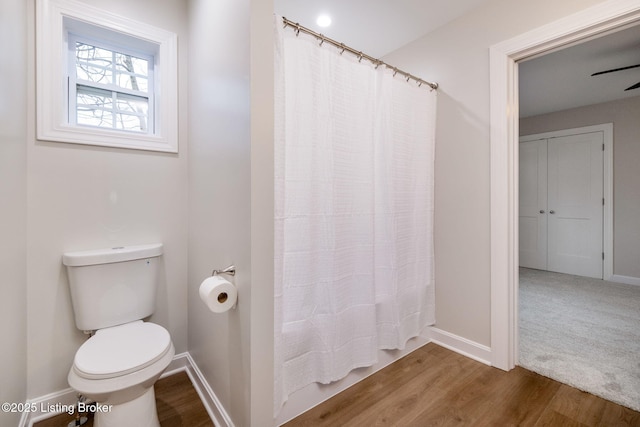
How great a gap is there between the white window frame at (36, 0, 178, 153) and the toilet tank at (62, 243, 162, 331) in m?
0.64

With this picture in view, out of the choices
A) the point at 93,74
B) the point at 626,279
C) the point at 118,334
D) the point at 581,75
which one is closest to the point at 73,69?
the point at 93,74

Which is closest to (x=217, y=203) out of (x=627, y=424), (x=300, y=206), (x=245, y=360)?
(x=300, y=206)

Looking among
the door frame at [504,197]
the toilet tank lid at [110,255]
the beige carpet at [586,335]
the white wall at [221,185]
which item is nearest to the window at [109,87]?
the white wall at [221,185]

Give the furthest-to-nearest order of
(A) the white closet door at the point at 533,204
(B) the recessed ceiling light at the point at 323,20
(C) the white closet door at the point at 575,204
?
(A) the white closet door at the point at 533,204 < (C) the white closet door at the point at 575,204 < (B) the recessed ceiling light at the point at 323,20

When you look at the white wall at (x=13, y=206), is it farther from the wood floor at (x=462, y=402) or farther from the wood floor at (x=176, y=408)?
the wood floor at (x=462, y=402)

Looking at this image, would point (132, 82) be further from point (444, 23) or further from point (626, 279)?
point (626, 279)

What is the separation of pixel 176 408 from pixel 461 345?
6.20ft

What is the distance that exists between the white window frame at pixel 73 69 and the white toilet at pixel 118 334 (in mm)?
645

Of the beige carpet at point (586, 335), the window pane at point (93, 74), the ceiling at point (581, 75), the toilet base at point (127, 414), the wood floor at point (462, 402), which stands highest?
the ceiling at point (581, 75)

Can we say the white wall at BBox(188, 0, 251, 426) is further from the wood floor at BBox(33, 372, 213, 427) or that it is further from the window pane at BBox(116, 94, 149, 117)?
the window pane at BBox(116, 94, 149, 117)

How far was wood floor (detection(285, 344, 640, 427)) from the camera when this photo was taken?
1.39m

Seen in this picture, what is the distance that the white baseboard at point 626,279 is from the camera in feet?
11.8

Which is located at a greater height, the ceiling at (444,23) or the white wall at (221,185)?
the ceiling at (444,23)

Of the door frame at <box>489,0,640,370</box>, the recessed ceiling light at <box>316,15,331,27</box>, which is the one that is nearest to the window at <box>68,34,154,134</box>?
the recessed ceiling light at <box>316,15,331,27</box>
